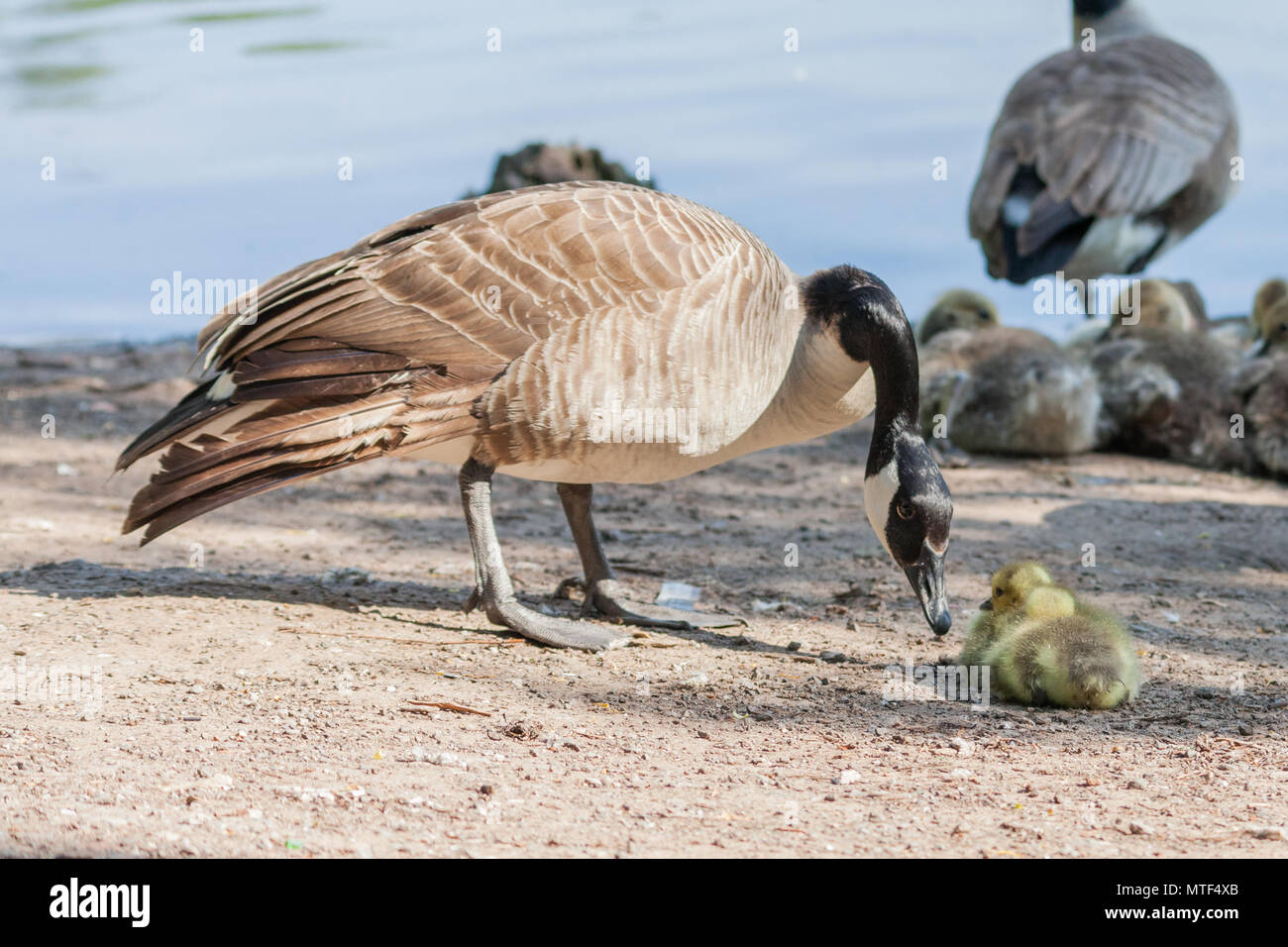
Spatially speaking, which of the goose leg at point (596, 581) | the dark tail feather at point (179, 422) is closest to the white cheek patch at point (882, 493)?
the goose leg at point (596, 581)

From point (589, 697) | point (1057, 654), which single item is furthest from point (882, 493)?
point (589, 697)

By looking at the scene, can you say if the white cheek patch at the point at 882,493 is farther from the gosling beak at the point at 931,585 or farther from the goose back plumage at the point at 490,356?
the goose back plumage at the point at 490,356

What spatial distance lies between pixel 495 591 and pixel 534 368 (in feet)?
3.04

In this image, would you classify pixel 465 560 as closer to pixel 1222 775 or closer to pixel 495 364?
pixel 495 364

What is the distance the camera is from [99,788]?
326cm

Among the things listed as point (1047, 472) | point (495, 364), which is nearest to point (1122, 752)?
point (495, 364)

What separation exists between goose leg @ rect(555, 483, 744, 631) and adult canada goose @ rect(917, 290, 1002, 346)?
7340mm

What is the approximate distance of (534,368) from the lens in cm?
478

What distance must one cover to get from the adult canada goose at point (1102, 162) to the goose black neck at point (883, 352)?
631cm

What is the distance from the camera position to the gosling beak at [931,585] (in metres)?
4.71

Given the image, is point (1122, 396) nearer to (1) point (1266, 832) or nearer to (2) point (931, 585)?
(2) point (931, 585)

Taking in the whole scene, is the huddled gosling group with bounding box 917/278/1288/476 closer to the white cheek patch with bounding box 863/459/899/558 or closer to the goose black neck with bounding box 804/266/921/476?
the goose black neck with bounding box 804/266/921/476

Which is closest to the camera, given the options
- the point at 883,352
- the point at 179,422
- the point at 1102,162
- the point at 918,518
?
the point at 918,518

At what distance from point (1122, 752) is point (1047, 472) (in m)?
5.64
